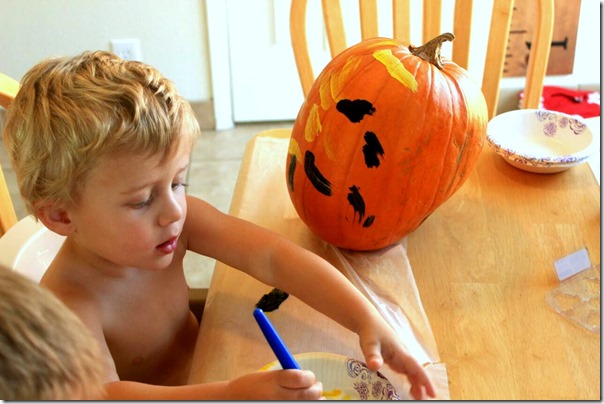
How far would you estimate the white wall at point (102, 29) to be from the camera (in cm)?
230

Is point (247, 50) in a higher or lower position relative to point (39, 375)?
lower

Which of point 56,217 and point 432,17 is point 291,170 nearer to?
point 56,217

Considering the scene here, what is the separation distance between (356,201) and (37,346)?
504 millimetres

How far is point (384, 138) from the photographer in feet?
2.68

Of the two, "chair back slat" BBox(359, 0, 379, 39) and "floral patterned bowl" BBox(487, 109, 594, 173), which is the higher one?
"chair back slat" BBox(359, 0, 379, 39)

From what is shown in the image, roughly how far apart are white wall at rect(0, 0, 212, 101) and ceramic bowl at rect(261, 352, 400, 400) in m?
1.83

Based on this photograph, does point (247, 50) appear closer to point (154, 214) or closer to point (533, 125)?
point (533, 125)

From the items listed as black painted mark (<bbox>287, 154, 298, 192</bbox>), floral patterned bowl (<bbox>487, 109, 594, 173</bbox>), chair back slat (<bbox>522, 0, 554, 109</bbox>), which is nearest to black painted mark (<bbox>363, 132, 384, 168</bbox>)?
black painted mark (<bbox>287, 154, 298, 192</bbox>)

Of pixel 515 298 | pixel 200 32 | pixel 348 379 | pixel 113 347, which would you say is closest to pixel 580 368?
pixel 515 298

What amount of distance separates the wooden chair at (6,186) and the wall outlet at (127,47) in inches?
52.1

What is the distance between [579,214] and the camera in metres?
0.97

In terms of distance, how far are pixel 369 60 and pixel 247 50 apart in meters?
1.67

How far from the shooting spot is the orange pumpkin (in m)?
0.82

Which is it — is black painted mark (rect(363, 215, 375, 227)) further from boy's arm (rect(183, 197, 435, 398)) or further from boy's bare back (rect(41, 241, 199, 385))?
boy's bare back (rect(41, 241, 199, 385))
